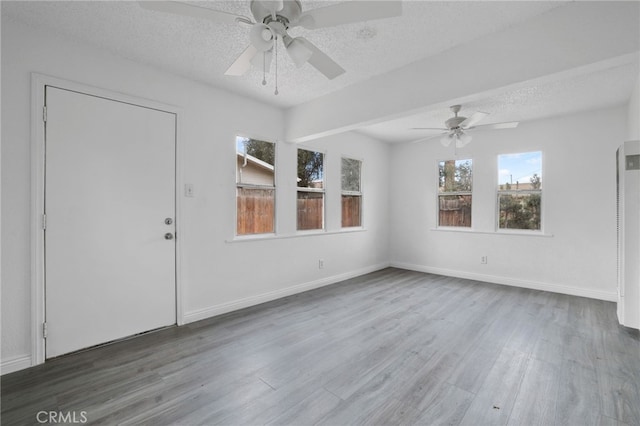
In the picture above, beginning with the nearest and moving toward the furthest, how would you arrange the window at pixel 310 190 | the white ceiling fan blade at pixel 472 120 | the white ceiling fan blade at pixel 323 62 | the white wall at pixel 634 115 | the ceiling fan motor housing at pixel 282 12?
the ceiling fan motor housing at pixel 282 12, the white ceiling fan blade at pixel 323 62, the white wall at pixel 634 115, the white ceiling fan blade at pixel 472 120, the window at pixel 310 190

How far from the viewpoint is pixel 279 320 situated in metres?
3.33

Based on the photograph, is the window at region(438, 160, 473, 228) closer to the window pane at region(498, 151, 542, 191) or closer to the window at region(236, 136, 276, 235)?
the window pane at region(498, 151, 542, 191)

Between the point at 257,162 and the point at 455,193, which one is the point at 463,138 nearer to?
the point at 455,193

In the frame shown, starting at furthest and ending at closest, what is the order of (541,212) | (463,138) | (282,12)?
(541,212), (463,138), (282,12)

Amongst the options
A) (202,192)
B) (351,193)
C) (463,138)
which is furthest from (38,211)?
(463,138)

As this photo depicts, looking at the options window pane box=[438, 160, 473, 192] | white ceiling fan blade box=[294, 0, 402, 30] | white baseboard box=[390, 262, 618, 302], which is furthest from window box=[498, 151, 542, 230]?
white ceiling fan blade box=[294, 0, 402, 30]

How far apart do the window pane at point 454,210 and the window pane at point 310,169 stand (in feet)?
8.11

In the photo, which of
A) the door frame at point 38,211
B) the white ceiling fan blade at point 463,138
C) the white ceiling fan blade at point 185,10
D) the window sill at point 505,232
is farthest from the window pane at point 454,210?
the door frame at point 38,211

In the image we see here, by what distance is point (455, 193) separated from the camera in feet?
18.1

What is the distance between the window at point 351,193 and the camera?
5387 millimetres

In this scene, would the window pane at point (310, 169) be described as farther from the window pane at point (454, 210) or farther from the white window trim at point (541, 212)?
the white window trim at point (541, 212)

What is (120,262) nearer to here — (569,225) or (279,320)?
(279,320)

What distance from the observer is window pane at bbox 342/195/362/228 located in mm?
5383

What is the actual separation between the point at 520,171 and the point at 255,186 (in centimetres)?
425
